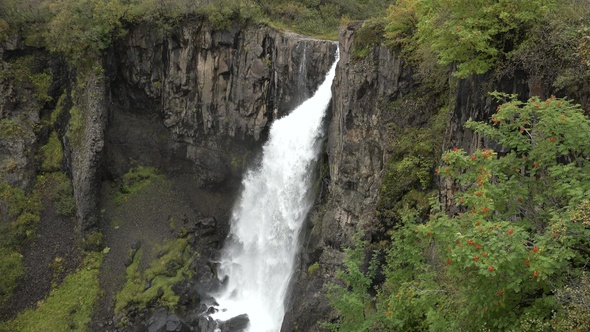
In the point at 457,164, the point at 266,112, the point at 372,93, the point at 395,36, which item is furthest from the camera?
the point at 266,112

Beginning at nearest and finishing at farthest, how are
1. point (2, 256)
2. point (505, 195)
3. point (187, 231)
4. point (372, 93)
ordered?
point (505, 195), point (372, 93), point (2, 256), point (187, 231)

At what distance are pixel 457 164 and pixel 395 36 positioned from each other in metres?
10.5

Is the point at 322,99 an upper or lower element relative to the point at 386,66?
lower

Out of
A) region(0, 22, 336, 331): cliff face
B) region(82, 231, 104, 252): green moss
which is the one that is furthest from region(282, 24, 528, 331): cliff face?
region(82, 231, 104, 252): green moss

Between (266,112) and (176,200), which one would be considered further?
(176,200)

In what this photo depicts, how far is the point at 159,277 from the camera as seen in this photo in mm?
26875

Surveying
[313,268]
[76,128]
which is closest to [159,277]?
[313,268]

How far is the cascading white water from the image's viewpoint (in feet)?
77.9

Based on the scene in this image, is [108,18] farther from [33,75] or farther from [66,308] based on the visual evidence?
[66,308]

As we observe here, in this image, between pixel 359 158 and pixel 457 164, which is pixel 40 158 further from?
pixel 457 164

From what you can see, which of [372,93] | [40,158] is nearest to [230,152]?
[40,158]

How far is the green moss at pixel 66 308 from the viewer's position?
79.5ft

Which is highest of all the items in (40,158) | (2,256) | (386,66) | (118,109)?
(386,66)

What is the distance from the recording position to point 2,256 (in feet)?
86.2
